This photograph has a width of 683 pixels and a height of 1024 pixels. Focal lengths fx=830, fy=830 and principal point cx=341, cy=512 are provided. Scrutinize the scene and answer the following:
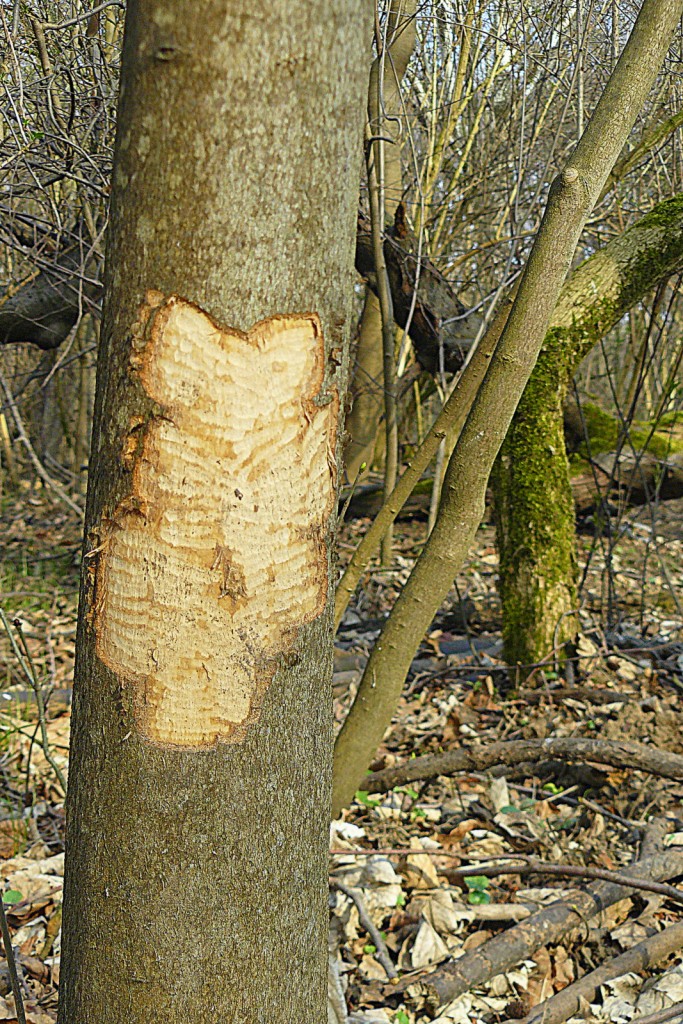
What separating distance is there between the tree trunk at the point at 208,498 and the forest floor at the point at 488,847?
0.84 metres

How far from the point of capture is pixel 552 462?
4051 millimetres

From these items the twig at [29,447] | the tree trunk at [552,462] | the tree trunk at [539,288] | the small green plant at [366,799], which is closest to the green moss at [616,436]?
the tree trunk at [552,462]

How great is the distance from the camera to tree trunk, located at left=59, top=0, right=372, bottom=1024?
1091mm

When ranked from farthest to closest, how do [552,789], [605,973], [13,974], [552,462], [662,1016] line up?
[552,462] → [552,789] → [605,973] → [662,1016] → [13,974]

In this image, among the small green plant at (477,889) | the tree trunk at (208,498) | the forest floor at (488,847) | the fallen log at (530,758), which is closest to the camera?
the tree trunk at (208,498)

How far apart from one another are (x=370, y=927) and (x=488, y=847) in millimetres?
595

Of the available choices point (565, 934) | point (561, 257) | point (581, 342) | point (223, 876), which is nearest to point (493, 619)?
point (581, 342)

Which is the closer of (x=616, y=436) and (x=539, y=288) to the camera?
(x=539, y=288)

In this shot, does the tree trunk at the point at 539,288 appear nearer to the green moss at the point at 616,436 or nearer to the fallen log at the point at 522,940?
the fallen log at the point at 522,940

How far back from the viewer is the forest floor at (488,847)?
2.05m

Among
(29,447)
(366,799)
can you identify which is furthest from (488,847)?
(29,447)

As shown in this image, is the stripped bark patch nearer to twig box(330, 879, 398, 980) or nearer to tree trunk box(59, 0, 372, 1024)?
tree trunk box(59, 0, 372, 1024)

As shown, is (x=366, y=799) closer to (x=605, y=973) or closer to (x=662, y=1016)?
(x=605, y=973)

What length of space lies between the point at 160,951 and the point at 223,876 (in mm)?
132
